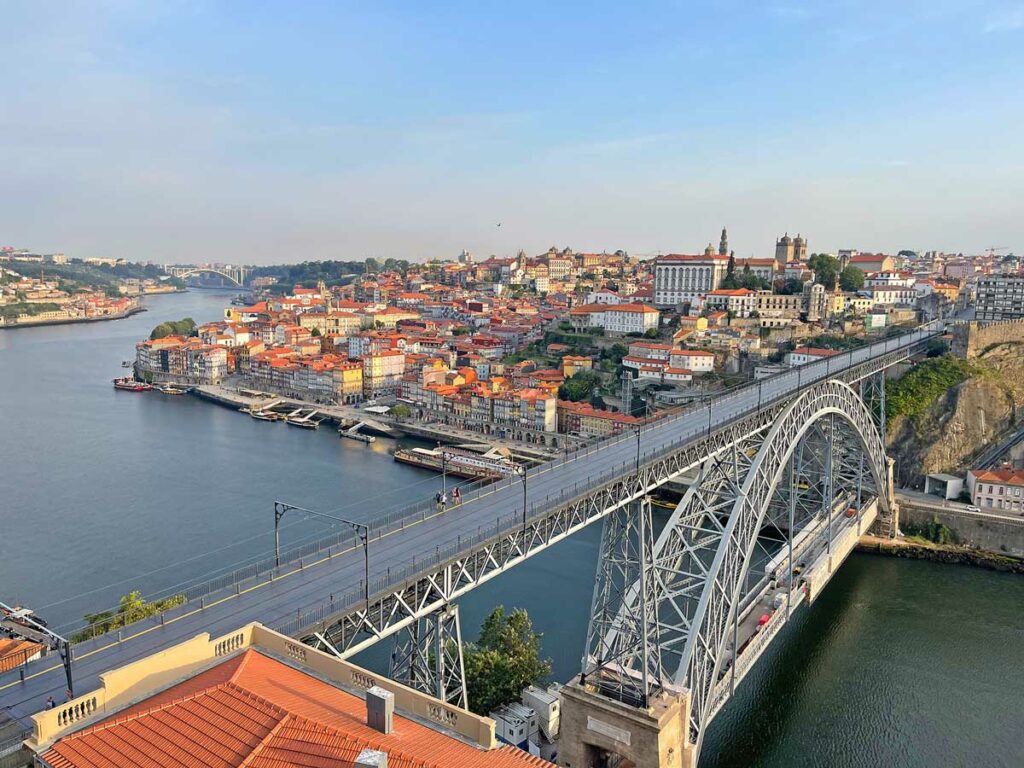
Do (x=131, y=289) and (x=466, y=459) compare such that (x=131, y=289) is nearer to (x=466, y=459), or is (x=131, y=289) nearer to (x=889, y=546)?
(x=466, y=459)

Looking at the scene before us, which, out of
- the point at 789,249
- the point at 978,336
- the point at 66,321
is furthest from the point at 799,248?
the point at 66,321

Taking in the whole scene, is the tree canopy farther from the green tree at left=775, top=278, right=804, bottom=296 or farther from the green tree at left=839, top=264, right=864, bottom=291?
the green tree at left=839, top=264, right=864, bottom=291

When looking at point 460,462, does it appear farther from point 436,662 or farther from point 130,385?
point 130,385

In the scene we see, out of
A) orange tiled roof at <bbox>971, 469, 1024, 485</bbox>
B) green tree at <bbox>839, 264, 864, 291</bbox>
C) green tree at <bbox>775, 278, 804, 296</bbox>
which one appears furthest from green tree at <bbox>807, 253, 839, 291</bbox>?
orange tiled roof at <bbox>971, 469, 1024, 485</bbox>

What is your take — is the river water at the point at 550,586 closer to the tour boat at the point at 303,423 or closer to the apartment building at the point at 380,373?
the tour boat at the point at 303,423

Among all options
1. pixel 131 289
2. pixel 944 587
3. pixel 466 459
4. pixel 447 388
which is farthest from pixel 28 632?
pixel 131 289

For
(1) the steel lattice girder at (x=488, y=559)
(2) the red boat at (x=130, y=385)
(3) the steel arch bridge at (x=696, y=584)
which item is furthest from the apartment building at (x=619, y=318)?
(1) the steel lattice girder at (x=488, y=559)

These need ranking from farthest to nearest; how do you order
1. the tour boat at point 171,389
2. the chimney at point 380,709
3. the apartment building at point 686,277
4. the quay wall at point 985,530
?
the apartment building at point 686,277, the tour boat at point 171,389, the quay wall at point 985,530, the chimney at point 380,709
